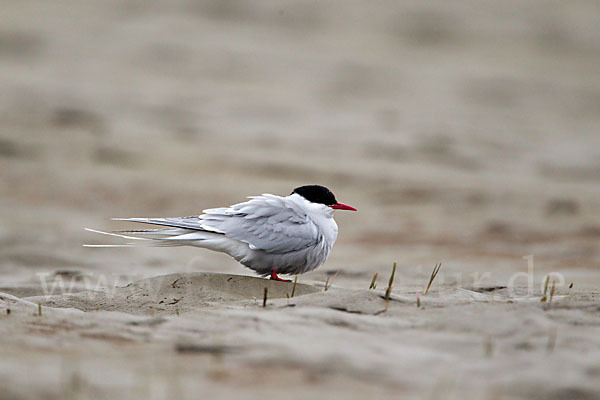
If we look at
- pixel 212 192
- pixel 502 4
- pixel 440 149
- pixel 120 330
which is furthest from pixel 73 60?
pixel 120 330

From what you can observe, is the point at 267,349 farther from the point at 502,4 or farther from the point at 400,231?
the point at 502,4

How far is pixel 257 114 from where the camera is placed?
11320 mm

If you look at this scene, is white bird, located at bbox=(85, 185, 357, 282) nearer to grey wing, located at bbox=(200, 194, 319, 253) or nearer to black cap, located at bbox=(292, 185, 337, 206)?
grey wing, located at bbox=(200, 194, 319, 253)

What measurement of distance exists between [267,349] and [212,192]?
6693 millimetres

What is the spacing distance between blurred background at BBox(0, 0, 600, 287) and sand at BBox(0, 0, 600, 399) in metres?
0.04

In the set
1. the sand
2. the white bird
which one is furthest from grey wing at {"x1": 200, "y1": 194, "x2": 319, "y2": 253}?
the sand

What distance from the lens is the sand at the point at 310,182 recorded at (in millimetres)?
2270

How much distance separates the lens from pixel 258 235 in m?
4.33

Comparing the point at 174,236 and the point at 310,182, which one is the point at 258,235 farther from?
the point at 310,182

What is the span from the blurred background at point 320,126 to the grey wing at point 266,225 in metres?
0.96

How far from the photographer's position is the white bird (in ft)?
14.2

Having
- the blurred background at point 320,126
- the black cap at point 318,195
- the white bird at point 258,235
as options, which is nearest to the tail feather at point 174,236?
the white bird at point 258,235

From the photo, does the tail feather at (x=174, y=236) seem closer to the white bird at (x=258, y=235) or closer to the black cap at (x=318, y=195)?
the white bird at (x=258, y=235)

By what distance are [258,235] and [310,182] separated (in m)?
4.85
